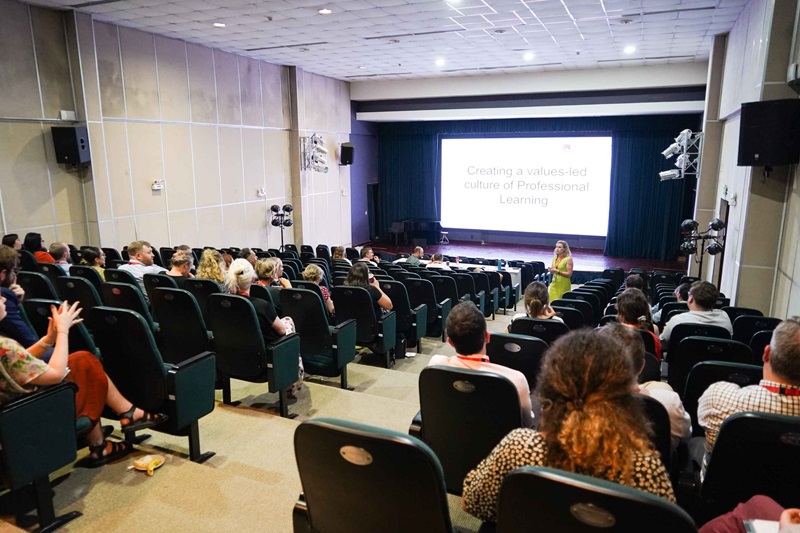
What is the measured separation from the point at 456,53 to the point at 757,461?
11214 millimetres

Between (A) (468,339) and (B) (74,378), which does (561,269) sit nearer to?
(A) (468,339)

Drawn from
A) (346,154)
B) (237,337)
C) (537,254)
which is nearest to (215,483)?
(237,337)

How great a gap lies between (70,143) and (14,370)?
7.19 metres

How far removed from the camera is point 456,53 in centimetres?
1173

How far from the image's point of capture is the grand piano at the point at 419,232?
707 inches

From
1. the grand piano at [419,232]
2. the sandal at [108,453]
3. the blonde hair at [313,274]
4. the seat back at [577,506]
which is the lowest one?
the grand piano at [419,232]

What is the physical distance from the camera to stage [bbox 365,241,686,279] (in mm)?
14625

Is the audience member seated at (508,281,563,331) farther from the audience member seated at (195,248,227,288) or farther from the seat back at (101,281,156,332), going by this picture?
the seat back at (101,281,156,332)

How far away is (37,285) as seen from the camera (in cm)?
434

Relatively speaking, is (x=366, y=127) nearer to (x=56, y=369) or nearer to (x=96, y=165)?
(x=96, y=165)

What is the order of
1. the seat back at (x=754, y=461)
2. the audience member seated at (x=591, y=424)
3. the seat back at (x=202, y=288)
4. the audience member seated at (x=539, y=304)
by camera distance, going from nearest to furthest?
the audience member seated at (x=591, y=424) < the seat back at (x=754, y=461) < the audience member seated at (x=539, y=304) < the seat back at (x=202, y=288)

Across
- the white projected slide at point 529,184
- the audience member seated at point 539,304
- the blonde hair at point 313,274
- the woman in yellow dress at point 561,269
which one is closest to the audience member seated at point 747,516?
the audience member seated at point 539,304

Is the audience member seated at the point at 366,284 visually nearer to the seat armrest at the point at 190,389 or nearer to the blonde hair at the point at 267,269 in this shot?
the blonde hair at the point at 267,269

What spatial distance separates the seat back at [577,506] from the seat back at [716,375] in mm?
1721
